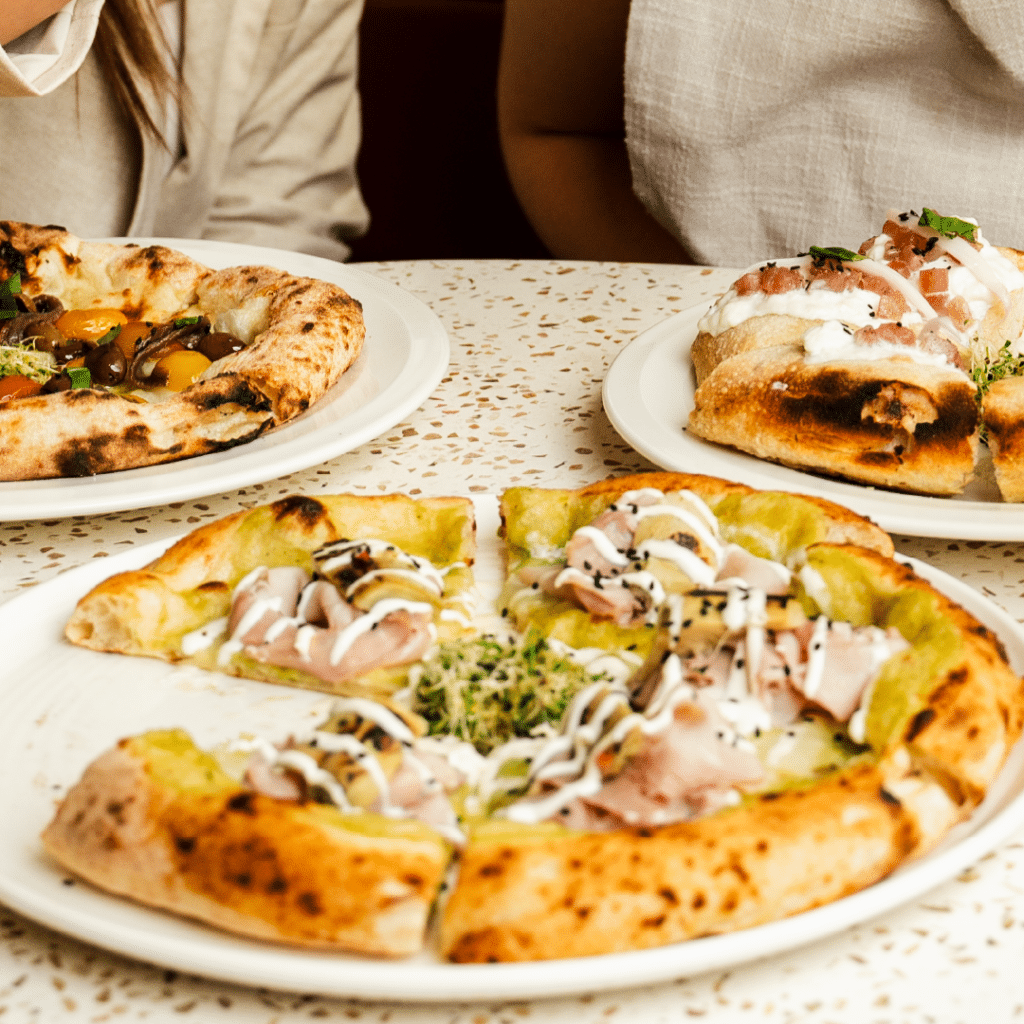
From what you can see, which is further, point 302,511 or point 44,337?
point 44,337

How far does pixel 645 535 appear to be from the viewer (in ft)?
4.69

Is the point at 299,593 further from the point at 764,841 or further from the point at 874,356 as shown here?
the point at 874,356

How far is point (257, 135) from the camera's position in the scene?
4.21 meters

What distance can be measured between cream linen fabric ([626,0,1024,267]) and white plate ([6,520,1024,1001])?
2.34 m

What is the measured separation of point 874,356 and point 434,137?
151 inches

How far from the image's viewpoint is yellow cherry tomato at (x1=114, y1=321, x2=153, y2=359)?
2.41 meters

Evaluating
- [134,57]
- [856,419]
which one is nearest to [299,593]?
[856,419]

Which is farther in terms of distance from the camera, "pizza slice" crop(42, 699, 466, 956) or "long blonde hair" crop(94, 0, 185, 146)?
"long blonde hair" crop(94, 0, 185, 146)

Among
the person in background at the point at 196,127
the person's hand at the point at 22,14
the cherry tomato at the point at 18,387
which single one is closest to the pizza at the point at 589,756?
the cherry tomato at the point at 18,387

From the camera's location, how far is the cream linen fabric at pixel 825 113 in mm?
3305

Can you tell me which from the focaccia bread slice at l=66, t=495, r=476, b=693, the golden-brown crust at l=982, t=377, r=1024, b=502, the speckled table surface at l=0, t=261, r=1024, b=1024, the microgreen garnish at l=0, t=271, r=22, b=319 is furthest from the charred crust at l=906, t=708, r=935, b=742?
the microgreen garnish at l=0, t=271, r=22, b=319

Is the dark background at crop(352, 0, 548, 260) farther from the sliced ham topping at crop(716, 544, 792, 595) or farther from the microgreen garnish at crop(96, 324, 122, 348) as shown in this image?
the sliced ham topping at crop(716, 544, 792, 595)

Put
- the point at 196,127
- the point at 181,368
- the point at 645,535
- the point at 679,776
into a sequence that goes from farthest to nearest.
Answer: the point at 196,127, the point at 181,368, the point at 645,535, the point at 679,776

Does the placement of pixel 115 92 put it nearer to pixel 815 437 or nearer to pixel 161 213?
pixel 161 213
